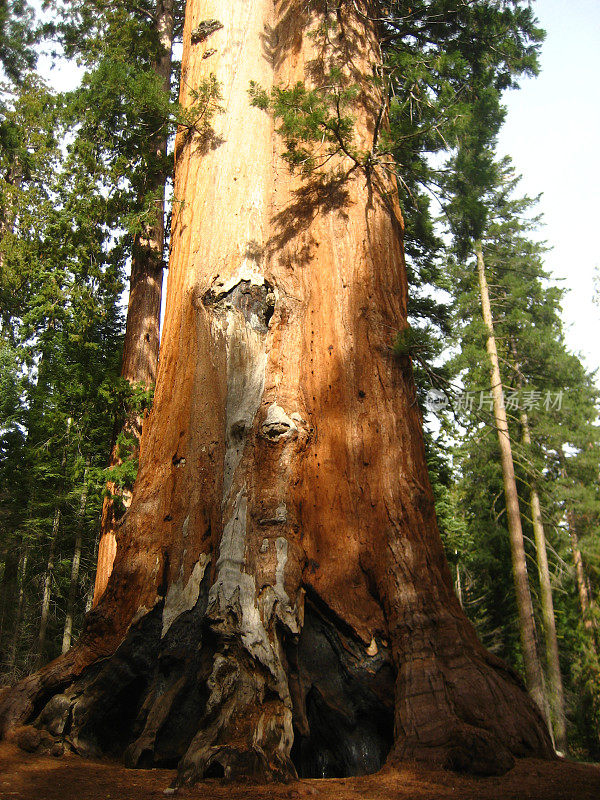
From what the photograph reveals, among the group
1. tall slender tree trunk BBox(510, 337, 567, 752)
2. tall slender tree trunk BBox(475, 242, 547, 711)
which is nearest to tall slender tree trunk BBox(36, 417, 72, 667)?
tall slender tree trunk BBox(475, 242, 547, 711)

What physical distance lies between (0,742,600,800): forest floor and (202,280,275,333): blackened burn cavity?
3539mm

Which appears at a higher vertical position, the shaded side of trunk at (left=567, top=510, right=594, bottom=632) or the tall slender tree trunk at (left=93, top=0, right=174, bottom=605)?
the tall slender tree trunk at (left=93, top=0, right=174, bottom=605)

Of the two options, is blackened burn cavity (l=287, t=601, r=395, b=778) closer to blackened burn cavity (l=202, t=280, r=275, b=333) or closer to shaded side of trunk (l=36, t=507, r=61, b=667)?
blackened burn cavity (l=202, t=280, r=275, b=333)

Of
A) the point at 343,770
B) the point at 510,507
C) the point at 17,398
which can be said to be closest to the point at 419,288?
the point at 510,507

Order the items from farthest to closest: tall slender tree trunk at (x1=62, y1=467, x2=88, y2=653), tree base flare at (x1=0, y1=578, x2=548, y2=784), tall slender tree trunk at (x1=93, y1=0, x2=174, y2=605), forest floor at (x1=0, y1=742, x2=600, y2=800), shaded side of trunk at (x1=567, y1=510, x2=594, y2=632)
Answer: shaded side of trunk at (x1=567, y1=510, x2=594, y2=632) < tall slender tree trunk at (x1=62, y1=467, x2=88, y2=653) < tall slender tree trunk at (x1=93, y1=0, x2=174, y2=605) < tree base flare at (x1=0, y1=578, x2=548, y2=784) < forest floor at (x1=0, y1=742, x2=600, y2=800)

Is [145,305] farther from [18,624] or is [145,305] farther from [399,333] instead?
[18,624]

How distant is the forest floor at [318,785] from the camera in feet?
10.1

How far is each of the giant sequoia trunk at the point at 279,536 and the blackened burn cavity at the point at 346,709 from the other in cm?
1

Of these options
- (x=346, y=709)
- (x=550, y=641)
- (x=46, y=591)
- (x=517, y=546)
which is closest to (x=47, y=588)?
(x=46, y=591)

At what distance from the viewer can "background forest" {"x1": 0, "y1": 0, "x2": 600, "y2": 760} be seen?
7.11 meters

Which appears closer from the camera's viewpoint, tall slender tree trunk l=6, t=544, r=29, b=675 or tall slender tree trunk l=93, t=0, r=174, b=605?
tall slender tree trunk l=93, t=0, r=174, b=605

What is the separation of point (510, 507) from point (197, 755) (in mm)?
13167

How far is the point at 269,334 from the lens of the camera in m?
5.62

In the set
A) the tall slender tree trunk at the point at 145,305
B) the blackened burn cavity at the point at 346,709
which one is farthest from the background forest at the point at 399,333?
the blackened burn cavity at the point at 346,709
